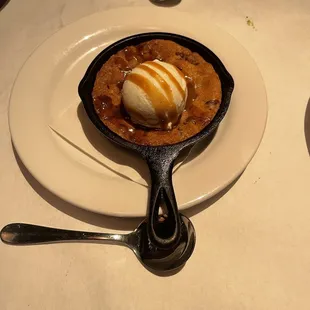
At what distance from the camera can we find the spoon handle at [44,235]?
3.44 ft

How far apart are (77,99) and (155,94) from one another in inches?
13.3

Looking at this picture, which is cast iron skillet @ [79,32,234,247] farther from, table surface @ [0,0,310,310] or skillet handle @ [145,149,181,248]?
table surface @ [0,0,310,310]

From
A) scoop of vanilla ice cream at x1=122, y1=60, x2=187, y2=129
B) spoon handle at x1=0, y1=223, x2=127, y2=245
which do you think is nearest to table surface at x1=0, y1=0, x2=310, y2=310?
spoon handle at x1=0, y1=223, x2=127, y2=245

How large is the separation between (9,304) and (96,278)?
23 centimetres

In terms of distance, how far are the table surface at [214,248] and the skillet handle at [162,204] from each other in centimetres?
11

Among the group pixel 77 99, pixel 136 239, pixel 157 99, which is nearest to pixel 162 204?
pixel 136 239

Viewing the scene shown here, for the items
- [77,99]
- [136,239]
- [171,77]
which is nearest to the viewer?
[136,239]

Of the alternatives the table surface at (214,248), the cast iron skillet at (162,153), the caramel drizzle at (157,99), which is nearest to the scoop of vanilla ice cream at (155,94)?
the caramel drizzle at (157,99)

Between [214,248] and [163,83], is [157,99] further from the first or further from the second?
[214,248]

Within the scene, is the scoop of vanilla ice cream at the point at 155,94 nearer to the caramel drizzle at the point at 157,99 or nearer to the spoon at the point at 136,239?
the caramel drizzle at the point at 157,99

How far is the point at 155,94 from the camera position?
1.14 m

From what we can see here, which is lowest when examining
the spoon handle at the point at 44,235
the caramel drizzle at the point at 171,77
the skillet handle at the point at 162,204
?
the spoon handle at the point at 44,235

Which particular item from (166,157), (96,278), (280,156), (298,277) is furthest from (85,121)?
(298,277)

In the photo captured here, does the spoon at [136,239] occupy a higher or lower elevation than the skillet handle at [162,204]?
lower
